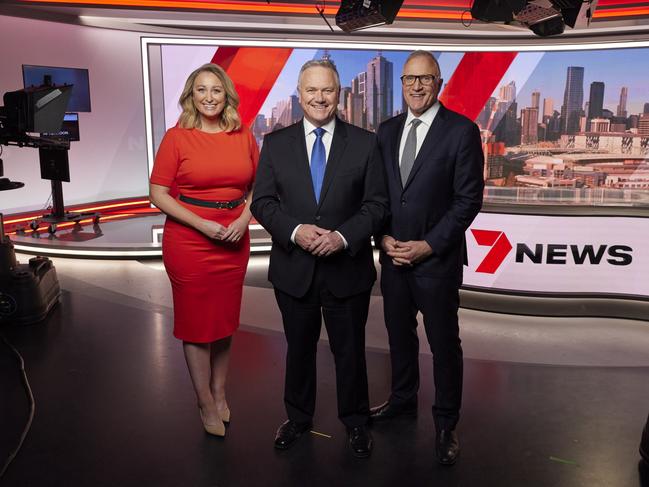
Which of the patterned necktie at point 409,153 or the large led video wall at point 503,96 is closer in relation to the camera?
the patterned necktie at point 409,153

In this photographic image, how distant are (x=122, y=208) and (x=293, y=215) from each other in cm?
643

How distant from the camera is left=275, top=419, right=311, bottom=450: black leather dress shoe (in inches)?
93.6

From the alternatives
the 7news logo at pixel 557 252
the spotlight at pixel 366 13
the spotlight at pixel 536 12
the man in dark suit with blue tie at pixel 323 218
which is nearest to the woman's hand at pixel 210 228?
the man in dark suit with blue tie at pixel 323 218

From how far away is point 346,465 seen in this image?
2273mm

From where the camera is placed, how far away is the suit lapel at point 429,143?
2197mm

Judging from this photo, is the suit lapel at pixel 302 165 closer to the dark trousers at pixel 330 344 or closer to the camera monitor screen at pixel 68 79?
the dark trousers at pixel 330 344

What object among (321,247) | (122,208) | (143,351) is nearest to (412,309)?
(321,247)

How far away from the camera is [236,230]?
2334 mm

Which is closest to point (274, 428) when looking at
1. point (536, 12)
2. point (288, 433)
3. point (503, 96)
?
point (288, 433)

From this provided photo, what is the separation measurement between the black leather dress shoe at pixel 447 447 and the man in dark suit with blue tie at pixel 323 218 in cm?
26

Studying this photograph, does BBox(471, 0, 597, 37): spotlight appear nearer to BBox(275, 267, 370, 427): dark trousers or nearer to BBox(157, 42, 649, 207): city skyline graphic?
BBox(157, 42, 649, 207): city skyline graphic

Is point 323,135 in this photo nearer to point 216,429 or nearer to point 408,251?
point 408,251

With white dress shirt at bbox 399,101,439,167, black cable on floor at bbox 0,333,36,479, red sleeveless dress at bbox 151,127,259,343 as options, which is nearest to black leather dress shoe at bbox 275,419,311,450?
red sleeveless dress at bbox 151,127,259,343

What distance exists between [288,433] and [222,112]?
4.18 feet
